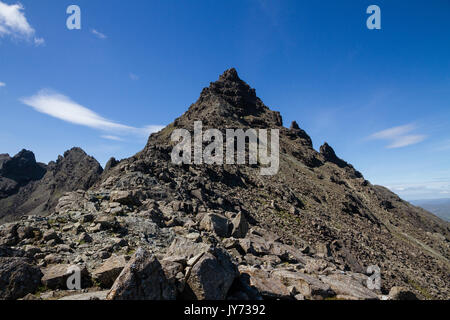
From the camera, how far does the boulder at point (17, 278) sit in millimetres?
9602

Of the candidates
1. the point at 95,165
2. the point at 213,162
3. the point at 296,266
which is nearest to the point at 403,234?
the point at 213,162

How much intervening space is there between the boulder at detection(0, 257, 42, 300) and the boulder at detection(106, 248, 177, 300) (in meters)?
4.95

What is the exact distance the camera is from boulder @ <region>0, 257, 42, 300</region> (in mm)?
9602

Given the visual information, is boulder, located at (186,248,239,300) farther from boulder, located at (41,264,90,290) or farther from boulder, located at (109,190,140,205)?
boulder, located at (109,190,140,205)

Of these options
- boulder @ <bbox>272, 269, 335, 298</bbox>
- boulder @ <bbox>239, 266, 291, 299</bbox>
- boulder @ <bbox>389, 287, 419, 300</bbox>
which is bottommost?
boulder @ <bbox>389, 287, 419, 300</bbox>

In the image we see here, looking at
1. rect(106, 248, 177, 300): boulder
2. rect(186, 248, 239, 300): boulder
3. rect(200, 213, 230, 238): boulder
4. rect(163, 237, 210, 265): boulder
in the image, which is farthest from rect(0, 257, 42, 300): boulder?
rect(200, 213, 230, 238): boulder

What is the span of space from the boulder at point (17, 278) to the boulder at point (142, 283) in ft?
16.2

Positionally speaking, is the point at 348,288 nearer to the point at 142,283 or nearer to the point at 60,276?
the point at 142,283

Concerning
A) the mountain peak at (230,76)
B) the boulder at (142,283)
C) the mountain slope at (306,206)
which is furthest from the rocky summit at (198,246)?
the mountain peak at (230,76)

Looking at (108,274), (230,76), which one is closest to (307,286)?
(108,274)

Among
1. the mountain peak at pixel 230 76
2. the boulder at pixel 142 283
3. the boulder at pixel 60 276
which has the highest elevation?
the mountain peak at pixel 230 76

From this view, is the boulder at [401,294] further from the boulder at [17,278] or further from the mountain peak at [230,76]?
the mountain peak at [230,76]

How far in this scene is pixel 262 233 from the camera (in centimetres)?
3064

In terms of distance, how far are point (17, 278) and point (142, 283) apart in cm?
602
